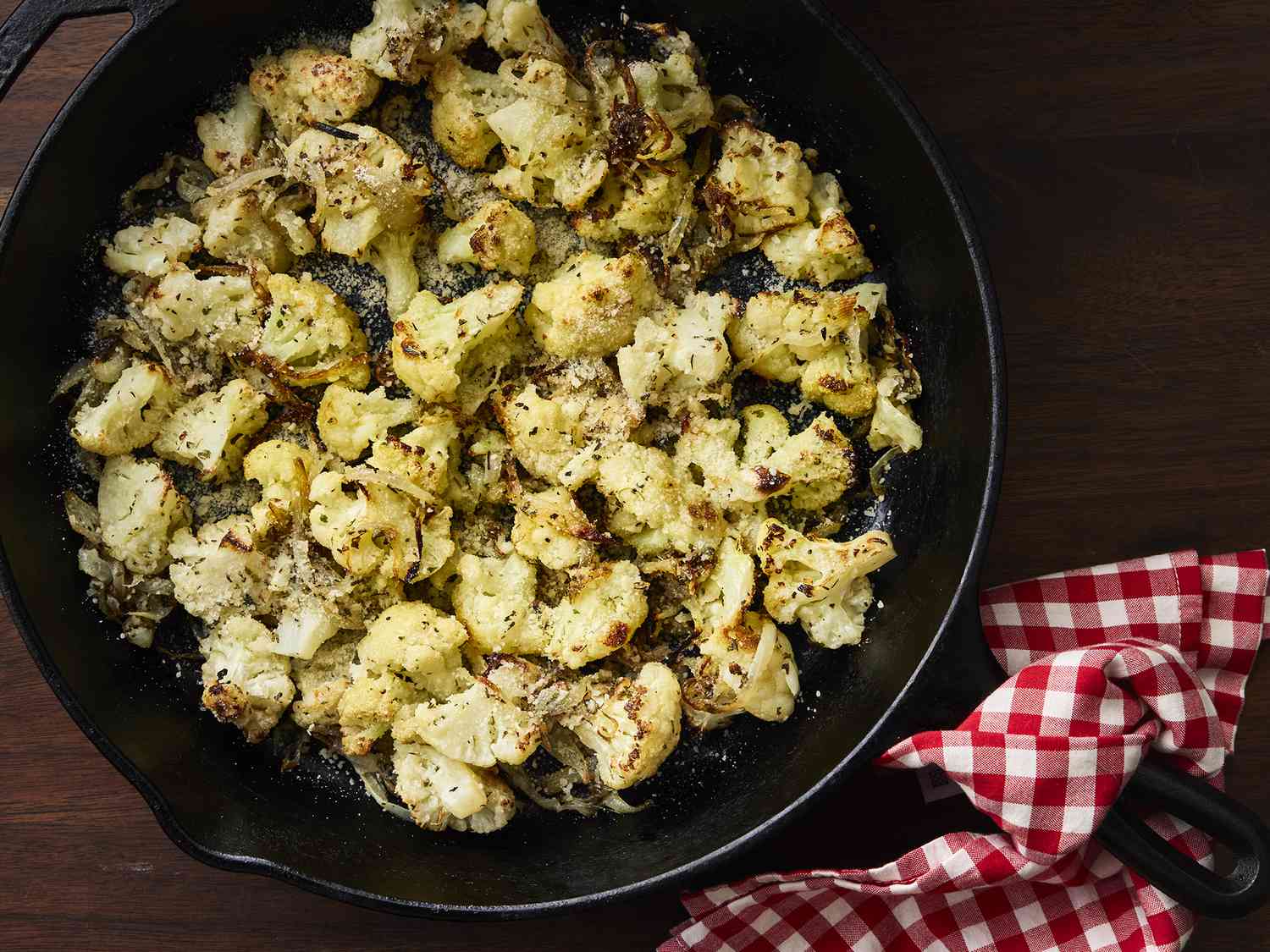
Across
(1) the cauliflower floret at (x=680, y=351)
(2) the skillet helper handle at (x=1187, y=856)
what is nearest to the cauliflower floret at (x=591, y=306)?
(1) the cauliflower floret at (x=680, y=351)

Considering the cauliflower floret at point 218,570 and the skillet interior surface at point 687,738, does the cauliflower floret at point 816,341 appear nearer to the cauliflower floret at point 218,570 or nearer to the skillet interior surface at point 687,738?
the skillet interior surface at point 687,738

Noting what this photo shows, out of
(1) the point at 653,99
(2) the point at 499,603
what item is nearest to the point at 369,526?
(2) the point at 499,603

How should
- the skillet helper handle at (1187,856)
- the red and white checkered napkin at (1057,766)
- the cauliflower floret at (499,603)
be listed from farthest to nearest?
the cauliflower floret at (499,603), the red and white checkered napkin at (1057,766), the skillet helper handle at (1187,856)

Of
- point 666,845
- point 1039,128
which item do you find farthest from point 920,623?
point 1039,128

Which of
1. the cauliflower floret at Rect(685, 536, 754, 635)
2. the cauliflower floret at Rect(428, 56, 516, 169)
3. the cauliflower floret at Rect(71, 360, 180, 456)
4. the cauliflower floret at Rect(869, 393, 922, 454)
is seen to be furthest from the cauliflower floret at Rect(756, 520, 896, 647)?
the cauliflower floret at Rect(71, 360, 180, 456)

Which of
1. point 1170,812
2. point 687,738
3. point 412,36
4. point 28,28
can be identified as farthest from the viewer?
point 687,738

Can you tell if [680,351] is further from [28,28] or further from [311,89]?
[28,28]
